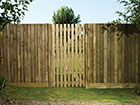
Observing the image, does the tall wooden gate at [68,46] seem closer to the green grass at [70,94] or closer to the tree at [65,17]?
the green grass at [70,94]

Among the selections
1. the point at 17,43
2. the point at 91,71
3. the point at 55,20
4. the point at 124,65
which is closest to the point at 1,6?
the point at 17,43

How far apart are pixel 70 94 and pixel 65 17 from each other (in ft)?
79.4

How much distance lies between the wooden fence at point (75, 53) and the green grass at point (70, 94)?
0.35 m

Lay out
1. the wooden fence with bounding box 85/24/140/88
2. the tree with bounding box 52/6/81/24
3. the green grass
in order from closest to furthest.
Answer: the green grass < the wooden fence with bounding box 85/24/140/88 < the tree with bounding box 52/6/81/24


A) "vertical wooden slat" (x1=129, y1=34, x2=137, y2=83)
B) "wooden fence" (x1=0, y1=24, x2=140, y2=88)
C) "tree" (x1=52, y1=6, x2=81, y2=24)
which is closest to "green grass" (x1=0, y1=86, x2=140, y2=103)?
"wooden fence" (x1=0, y1=24, x2=140, y2=88)

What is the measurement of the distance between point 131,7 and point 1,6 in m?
4.14

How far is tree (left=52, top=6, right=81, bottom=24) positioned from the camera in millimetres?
27969

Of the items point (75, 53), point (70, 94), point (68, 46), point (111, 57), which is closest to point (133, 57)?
point (111, 57)

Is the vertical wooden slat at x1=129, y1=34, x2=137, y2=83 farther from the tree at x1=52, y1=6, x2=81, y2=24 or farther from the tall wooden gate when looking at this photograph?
the tree at x1=52, y1=6, x2=81, y2=24

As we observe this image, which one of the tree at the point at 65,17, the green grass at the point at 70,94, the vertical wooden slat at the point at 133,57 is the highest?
the tree at the point at 65,17

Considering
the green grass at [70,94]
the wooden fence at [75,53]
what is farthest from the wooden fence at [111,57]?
the green grass at [70,94]

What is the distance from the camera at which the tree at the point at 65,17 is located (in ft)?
91.8

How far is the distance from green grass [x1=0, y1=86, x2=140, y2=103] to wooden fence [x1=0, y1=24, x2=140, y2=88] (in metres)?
0.35

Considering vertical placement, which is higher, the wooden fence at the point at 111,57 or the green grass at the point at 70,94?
the wooden fence at the point at 111,57
